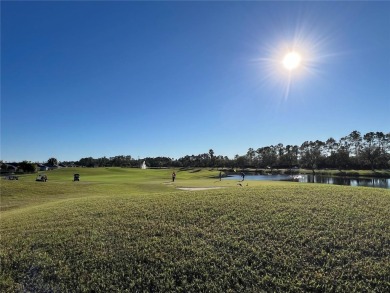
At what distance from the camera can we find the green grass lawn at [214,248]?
5246 mm

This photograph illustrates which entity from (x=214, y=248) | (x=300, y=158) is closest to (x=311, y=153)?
(x=300, y=158)

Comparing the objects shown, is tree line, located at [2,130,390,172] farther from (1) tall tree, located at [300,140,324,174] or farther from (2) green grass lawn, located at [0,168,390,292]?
(2) green grass lawn, located at [0,168,390,292]

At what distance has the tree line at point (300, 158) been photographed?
95438mm

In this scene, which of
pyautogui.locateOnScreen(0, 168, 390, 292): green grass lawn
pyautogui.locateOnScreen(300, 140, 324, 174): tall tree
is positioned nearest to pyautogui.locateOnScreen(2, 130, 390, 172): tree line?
pyautogui.locateOnScreen(300, 140, 324, 174): tall tree

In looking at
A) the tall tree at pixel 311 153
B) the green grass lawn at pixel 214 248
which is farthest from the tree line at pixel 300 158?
the green grass lawn at pixel 214 248

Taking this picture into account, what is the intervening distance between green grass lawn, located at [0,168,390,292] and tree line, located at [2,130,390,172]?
213ft

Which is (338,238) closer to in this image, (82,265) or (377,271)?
(377,271)

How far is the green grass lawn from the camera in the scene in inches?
207

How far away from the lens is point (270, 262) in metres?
5.59

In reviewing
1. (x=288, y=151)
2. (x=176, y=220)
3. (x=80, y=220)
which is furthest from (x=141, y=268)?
(x=288, y=151)

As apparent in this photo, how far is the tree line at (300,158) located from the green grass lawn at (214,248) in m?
64.8

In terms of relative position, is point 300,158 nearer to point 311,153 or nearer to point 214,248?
point 311,153

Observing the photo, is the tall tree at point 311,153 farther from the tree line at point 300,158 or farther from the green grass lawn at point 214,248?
the green grass lawn at point 214,248

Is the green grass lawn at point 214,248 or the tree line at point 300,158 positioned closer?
the green grass lawn at point 214,248
